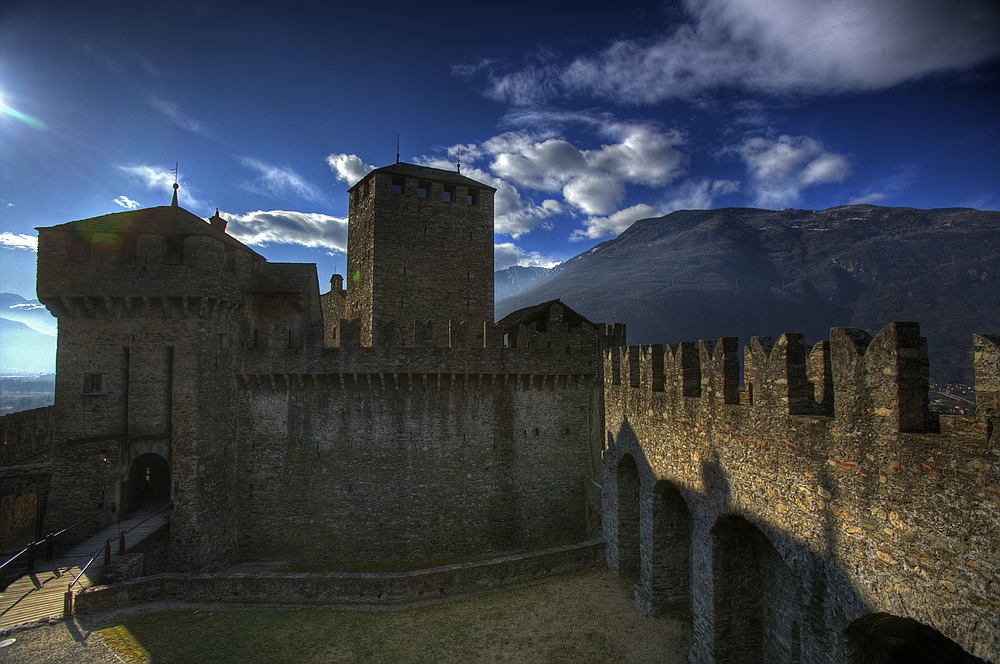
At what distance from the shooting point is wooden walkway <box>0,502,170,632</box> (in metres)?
11.0

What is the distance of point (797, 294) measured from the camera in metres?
87.2

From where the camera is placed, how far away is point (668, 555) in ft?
39.2

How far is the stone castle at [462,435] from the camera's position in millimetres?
6090

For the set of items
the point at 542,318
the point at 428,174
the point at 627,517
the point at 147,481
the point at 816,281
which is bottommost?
the point at 627,517

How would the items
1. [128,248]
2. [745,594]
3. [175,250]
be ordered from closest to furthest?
1. [745,594]
2. [128,248]
3. [175,250]

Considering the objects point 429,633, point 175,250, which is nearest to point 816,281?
point 429,633

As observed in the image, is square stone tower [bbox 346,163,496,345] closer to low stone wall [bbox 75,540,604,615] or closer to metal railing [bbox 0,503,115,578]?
low stone wall [bbox 75,540,604,615]

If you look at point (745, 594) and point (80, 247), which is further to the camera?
point (80, 247)

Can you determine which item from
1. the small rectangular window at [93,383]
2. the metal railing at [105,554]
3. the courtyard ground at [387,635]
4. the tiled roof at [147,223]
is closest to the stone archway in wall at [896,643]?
the courtyard ground at [387,635]

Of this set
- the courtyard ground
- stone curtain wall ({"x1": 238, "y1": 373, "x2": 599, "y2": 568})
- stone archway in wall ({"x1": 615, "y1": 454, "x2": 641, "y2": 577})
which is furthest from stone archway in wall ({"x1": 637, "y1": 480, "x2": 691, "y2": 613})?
stone curtain wall ({"x1": 238, "y1": 373, "x2": 599, "y2": 568})

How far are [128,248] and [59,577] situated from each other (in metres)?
9.93

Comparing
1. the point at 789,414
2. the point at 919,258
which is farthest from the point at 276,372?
the point at 919,258

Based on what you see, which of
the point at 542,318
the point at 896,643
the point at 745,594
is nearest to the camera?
the point at 896,643

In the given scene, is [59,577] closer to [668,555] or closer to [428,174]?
[668,555]
